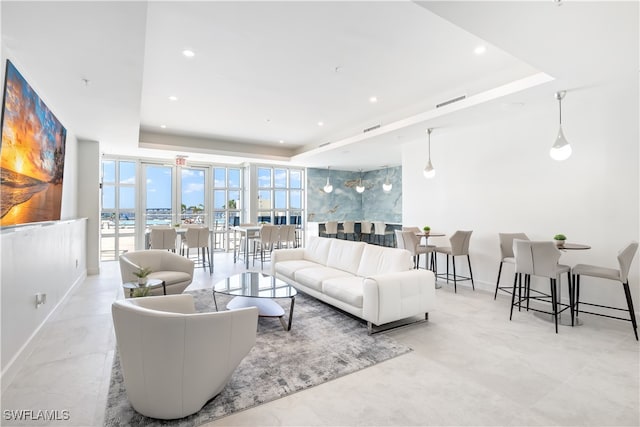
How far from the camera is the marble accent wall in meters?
9.95

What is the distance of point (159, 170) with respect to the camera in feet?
27.5

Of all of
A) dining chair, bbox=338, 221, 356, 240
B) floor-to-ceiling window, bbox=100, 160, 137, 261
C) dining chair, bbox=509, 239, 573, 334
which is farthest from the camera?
dining chair, bbox=338, 221, 356, 240

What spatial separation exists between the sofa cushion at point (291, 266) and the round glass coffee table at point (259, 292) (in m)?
0.59

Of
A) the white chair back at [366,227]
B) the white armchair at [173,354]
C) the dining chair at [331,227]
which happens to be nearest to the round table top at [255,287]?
the white armchair at [173,354]

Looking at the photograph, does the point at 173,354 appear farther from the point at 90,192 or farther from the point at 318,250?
the point at 90,192

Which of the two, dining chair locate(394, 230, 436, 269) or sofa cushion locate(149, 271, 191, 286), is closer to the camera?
sofa cushion locate(149, 271, 191, 286)

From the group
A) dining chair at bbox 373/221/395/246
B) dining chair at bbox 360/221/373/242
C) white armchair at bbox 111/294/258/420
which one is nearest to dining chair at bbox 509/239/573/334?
white armchair at bbox 111/294/258/420

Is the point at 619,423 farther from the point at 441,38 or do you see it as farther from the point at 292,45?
the point at 292,45

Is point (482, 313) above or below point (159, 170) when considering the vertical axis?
below

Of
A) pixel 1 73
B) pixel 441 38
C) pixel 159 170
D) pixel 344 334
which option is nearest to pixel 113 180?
pixel 159 170

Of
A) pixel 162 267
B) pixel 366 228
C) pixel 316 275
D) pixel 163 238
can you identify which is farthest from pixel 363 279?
pixel 366 228

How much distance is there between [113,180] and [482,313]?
8524 millimetres

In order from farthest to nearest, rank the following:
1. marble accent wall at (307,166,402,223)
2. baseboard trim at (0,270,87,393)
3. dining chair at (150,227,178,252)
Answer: marble accent wall at (307,166,402,223) < dining chair at (150,227,178,252) < baseboard trim at (0,270,87,393)

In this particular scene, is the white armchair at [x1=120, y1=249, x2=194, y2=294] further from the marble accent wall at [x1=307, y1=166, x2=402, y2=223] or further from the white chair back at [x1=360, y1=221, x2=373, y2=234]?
the marble accent wall at [x1=307, y1=166, x2=402, y2=223]
